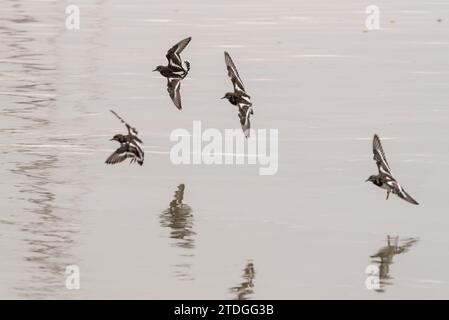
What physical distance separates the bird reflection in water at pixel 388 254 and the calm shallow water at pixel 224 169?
0.02 metres

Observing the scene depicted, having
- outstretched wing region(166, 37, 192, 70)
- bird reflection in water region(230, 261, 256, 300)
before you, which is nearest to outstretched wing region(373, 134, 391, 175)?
bird reflection in water region(230, 261, 256, 300)

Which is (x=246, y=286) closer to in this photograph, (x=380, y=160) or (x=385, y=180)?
(x=385, y=180)

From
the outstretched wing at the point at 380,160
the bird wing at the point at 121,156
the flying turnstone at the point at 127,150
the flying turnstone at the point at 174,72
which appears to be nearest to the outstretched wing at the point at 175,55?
the flying turnstone at the point at 174,72

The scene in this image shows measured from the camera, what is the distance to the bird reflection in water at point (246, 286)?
10.4 meters

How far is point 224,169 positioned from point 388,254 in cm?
338

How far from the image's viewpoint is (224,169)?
575 inches

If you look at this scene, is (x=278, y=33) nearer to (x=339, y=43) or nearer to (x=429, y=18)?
(x=339, y=43)

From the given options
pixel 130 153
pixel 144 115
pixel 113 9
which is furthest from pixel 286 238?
pixel 113 9

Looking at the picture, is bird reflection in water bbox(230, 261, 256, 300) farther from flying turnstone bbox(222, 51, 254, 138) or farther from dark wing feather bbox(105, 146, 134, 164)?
flying turnstone bbox(222, 51, 254, 138)

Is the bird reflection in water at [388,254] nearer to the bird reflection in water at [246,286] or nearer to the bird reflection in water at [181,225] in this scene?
the bird reflection in water at [246,286]

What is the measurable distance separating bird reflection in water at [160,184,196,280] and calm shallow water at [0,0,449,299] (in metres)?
0.03

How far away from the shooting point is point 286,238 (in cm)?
1201

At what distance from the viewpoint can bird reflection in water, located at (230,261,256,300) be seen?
1041cm

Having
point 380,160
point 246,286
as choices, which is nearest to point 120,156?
point 380,160
